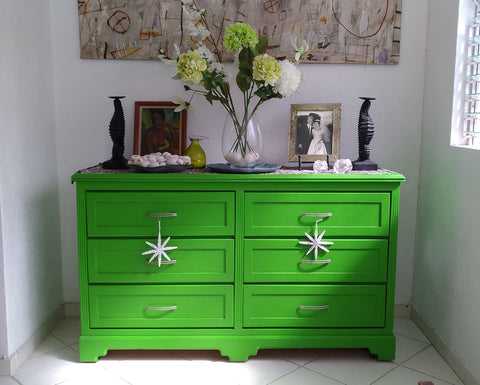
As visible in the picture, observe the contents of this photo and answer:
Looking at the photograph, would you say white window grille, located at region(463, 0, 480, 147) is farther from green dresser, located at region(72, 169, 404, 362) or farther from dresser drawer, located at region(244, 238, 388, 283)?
dresser drawer, located at region(244, 238, 388, 283)

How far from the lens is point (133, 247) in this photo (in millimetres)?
2332

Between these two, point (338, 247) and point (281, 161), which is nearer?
point (338, 247)

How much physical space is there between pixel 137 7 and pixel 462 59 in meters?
1.58

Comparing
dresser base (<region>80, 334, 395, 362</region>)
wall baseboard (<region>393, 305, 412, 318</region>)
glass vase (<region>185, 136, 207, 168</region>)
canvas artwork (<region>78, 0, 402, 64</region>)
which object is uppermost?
canvas artwork (<region>78, 0, 402, 64</region>)

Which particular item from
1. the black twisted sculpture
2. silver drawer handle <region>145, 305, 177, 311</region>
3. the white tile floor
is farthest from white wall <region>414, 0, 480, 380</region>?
the black twisted sculpture

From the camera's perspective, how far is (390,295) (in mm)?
2385

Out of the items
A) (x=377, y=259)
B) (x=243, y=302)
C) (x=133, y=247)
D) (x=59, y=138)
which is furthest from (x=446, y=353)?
(x=59, y=138)

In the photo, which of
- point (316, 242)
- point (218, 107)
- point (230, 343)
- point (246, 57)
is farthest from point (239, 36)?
point (230, 343)

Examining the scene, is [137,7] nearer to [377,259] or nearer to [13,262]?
[13,262]

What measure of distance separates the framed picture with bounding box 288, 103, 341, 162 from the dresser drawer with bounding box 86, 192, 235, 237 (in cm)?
54

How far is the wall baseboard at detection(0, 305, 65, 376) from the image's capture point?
7.34 ft

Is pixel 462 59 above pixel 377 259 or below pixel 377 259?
above

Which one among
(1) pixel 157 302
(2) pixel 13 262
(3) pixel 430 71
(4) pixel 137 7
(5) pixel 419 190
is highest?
(4) pixel 137 7

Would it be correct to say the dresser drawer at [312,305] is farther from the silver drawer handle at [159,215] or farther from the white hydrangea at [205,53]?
the white hydrangea at [205,53]
